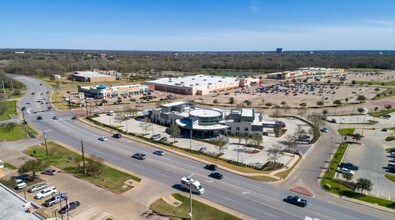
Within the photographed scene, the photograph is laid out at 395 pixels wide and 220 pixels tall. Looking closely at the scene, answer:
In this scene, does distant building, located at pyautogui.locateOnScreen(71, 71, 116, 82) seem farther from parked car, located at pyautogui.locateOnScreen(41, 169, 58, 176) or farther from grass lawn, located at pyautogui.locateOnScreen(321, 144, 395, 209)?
grass lawn, located at pyautogui.locateOnScreen(321, 144, 395, 209)

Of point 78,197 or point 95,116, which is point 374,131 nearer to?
point 78,197

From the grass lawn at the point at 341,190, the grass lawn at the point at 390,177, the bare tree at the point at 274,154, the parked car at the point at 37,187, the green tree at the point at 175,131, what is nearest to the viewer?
the grass lawn at the point at 341,190

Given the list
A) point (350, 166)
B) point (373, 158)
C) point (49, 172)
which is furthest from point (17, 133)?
point (373, 158)

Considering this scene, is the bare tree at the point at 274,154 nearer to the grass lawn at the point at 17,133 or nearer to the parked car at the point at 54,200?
the parked car at the point at 54,200

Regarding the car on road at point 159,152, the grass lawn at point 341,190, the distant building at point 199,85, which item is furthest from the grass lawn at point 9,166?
the distant building at point 199,85

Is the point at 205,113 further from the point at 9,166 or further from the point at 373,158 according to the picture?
the point at 9,166

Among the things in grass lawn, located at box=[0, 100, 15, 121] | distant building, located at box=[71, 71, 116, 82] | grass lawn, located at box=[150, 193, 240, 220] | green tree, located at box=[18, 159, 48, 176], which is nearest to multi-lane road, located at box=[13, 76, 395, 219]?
grass lawn, located at box=[150, 193, 240, 220]
